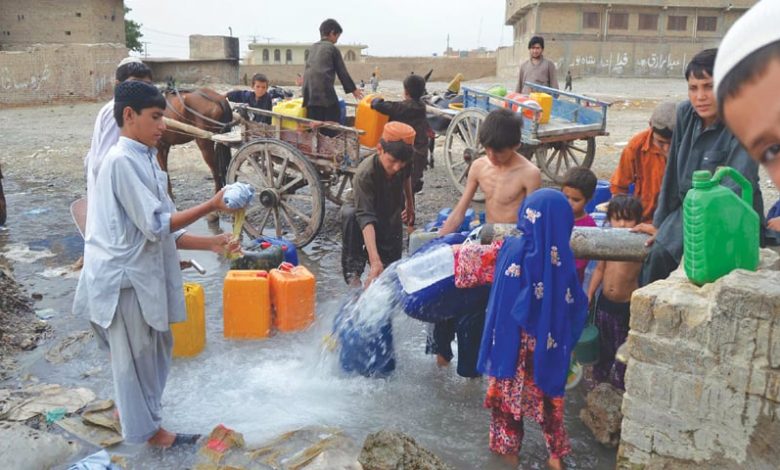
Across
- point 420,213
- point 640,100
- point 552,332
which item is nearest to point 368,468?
point 552,332

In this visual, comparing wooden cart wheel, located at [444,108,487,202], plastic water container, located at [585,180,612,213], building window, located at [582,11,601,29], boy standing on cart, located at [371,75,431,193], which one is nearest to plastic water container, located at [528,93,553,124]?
wooden cart wheel, located at [444,108,487,202]

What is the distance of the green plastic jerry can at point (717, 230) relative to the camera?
8.35ft

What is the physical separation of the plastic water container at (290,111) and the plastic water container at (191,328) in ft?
9.34

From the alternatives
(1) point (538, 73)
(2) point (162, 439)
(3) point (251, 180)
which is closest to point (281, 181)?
(3) point (251, 180)

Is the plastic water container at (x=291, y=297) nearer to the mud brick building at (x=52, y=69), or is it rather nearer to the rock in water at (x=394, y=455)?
the rock in water at (x=394, y=455)

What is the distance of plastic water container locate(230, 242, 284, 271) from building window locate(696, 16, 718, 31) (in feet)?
122

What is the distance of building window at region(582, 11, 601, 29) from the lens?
3538cm

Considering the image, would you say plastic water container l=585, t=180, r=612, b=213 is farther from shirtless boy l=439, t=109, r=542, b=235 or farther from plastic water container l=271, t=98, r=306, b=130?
plastic water container l=271, t=98, r=306, b=130

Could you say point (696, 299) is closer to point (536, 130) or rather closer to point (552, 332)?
point (552, 332)

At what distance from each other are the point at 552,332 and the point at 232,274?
8.96 ft

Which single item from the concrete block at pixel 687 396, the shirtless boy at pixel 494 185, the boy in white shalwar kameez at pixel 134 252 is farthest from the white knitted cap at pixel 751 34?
the shirtless boy at pixel 494 185

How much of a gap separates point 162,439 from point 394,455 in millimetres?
1269

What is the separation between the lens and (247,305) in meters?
4.97

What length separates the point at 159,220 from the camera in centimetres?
308
